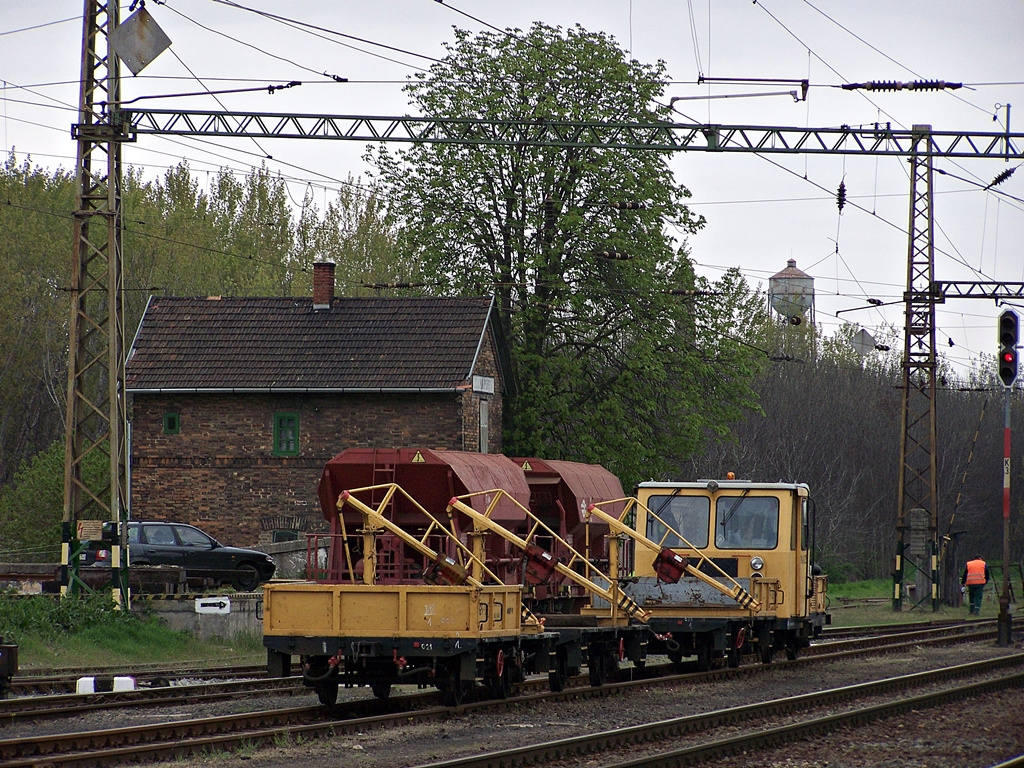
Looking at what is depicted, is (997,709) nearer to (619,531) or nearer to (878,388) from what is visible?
(619,531)

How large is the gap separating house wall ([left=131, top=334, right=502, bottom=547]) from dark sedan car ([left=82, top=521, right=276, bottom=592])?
4919 mm

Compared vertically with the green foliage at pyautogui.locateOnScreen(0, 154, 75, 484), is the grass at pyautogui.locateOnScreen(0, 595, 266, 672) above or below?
below

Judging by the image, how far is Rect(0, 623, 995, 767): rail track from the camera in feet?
36.9

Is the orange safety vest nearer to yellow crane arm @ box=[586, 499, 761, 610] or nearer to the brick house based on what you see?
the brick house

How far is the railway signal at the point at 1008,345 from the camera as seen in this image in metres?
22.3

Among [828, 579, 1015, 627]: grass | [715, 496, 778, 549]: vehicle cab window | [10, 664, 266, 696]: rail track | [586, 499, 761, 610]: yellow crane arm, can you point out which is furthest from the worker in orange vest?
[10, 664, 266, 696]: rail track

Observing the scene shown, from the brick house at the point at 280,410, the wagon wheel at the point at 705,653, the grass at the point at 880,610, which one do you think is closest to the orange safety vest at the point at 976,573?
the grass at the point at 880,610

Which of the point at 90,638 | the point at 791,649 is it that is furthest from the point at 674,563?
the point at 90,638

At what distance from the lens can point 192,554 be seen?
30.5 metres

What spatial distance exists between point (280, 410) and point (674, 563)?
2047cm

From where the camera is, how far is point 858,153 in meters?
23.6

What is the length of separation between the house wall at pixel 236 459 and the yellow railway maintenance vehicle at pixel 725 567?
16.2 metres

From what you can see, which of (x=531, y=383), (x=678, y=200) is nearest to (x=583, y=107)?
(x=678, y=200)

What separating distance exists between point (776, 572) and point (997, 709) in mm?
4604
